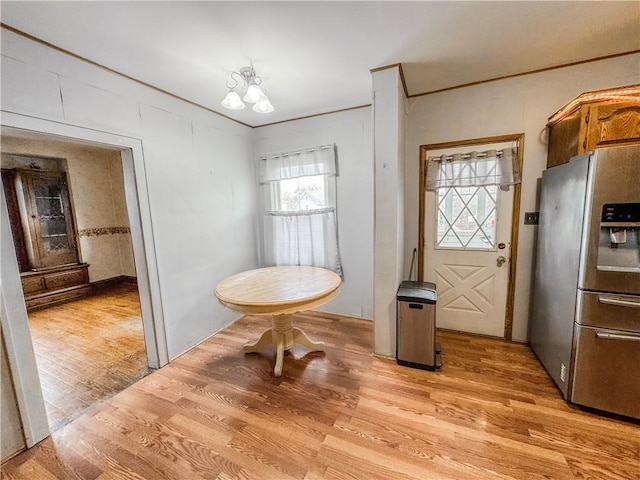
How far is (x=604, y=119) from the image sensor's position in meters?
1.58

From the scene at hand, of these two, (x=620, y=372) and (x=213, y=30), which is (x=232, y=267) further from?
(x=620, y=372)

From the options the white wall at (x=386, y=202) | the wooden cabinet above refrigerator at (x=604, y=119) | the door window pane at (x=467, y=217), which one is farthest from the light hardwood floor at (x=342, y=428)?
the wooden cabinet above refrigerator at (x=604, y=119)

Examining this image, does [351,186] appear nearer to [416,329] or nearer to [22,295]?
[416,329]

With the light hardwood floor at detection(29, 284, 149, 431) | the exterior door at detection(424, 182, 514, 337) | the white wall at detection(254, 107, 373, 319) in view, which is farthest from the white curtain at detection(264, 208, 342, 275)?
the light hardwood floor at detection(29, 284, 149, 431)

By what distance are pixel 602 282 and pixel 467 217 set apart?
3.73 ft

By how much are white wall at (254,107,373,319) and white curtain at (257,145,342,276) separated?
110 mm

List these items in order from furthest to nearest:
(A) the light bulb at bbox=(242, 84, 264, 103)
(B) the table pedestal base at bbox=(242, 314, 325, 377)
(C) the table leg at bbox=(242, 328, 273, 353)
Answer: (C) the table leg at bbox=(242, 328, 273, 353) < (B) the table pedestal base at bbox=(242, 314, 325, 377) < (A) the light bulb at bbox=(242, 84, 264, 103)

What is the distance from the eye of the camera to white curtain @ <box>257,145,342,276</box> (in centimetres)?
302

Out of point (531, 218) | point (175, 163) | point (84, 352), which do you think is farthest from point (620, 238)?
point (84, 352)

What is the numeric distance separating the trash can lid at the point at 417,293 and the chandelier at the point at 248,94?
185cm

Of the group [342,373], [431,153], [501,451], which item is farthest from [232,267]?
[501,451]

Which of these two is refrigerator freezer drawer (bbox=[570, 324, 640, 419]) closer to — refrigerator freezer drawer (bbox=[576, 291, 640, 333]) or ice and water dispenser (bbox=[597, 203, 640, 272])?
refrigerator freezer drawer (bbox=[576, 291, 640, 333])

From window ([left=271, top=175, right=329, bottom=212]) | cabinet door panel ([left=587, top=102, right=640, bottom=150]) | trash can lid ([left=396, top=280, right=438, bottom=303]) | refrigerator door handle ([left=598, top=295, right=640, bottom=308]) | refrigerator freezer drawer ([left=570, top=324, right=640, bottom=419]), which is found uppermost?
cabinet door panel ([left=587, top=102, right=640, bottom=150])

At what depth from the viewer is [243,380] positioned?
202cm
